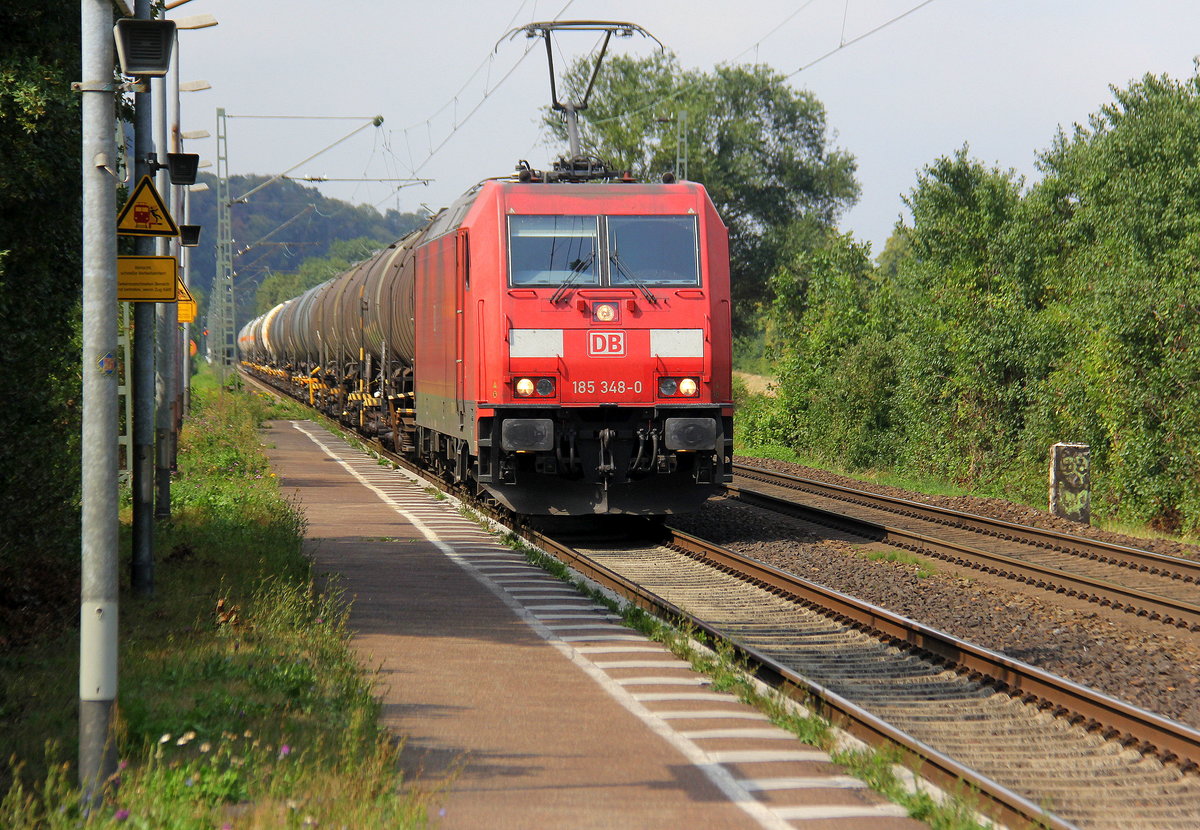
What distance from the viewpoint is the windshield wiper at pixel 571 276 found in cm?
1383

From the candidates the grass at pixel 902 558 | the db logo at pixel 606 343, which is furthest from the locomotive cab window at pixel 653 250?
the grass at pixel 902 558

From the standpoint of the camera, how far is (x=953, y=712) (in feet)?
25.9

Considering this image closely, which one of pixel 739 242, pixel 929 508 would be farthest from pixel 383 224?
pixel 929 508

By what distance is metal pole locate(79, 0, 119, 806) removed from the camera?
559 cm

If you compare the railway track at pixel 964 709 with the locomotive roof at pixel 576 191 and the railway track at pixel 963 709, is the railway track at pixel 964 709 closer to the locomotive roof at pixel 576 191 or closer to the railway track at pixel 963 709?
the railway track at pixel 963 709

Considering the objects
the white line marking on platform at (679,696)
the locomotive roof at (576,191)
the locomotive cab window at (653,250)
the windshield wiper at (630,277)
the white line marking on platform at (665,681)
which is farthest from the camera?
the locomotive roof at (576,191)

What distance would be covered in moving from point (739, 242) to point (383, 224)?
131396 mm

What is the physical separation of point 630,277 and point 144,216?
557cm

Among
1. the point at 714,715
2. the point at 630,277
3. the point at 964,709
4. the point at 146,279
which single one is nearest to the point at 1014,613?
the point at 964,709

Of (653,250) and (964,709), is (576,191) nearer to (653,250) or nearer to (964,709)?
(653,250)

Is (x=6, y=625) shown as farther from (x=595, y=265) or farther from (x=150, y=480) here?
(x=595, y=265)

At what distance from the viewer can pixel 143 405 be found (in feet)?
36.3

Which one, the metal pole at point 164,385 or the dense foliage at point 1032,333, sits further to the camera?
the dense foliage at point 1032,333

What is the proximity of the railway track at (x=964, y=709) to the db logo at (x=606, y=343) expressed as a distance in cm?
288
